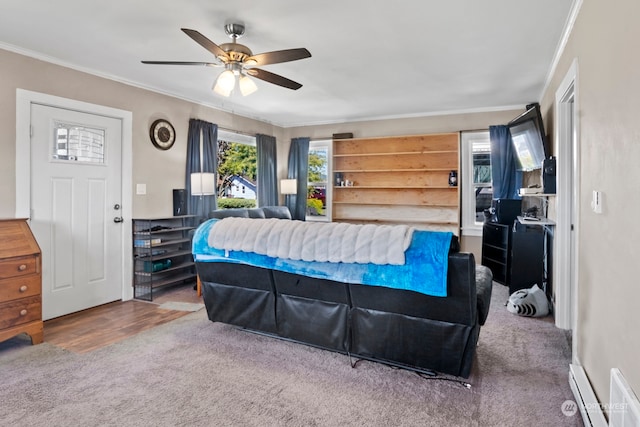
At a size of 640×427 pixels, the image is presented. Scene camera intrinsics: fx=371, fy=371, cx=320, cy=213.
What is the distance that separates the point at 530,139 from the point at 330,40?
8.50 feet

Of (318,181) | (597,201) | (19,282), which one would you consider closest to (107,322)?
(19,282)

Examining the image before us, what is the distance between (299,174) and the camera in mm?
6793

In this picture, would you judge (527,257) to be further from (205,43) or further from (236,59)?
(205,43)

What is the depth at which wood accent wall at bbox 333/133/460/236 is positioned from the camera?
5875 millimetres

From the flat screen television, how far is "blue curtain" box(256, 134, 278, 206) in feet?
12.4

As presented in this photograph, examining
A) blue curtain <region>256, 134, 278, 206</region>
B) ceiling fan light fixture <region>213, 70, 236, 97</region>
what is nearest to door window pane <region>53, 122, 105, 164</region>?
ceiling fan light fixture <region>213, 70, 236, 97</region>

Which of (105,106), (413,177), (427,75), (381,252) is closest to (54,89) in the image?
(105,106)

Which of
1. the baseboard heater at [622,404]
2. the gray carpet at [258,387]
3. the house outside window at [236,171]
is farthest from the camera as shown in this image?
the house outside window at [236,171]

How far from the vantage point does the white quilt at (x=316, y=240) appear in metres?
2.25

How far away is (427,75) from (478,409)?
327cm

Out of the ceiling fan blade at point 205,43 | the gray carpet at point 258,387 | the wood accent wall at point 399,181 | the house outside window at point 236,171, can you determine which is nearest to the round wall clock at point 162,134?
the house outside window at point 236,171

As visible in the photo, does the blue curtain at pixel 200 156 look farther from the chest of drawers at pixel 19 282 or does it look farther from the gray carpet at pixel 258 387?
the gray carpet at pixel 258 387

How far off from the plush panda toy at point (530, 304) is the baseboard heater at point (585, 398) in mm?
1376

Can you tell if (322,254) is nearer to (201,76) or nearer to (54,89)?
(201,76)
